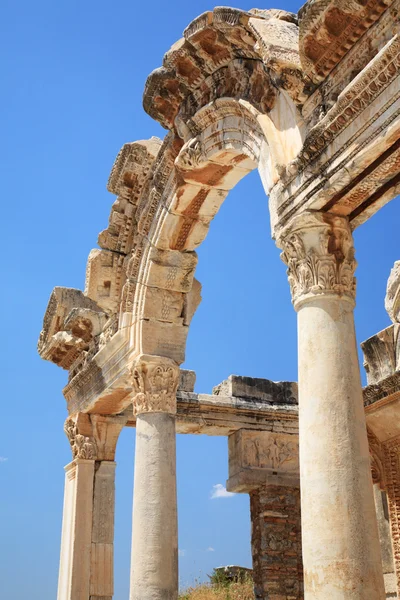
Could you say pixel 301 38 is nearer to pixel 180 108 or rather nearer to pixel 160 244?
pixel 180 108

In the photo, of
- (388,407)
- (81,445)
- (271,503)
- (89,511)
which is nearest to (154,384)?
(81,445)

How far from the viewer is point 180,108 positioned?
8344 mm

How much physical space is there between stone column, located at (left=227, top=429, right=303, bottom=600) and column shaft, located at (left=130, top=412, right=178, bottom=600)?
4.14 meters

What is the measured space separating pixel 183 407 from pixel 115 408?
60.2 inches

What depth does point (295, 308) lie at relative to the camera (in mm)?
5570

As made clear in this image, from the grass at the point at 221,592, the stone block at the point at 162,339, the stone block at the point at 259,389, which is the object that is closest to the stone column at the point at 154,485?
the stone block at the point at 162,339

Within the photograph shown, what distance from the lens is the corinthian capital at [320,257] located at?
5.41 m

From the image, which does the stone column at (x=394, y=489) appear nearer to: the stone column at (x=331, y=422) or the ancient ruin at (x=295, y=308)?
the ancient ruin at (x=295, y=308)

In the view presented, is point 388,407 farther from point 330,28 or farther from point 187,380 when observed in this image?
point 330,28

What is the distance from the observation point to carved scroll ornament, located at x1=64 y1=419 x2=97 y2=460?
35.3 feet

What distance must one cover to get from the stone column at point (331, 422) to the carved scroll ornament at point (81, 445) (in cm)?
604

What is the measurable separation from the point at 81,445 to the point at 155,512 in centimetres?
292

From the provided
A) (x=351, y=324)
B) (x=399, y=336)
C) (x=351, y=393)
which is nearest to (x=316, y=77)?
(x=351, y=324)

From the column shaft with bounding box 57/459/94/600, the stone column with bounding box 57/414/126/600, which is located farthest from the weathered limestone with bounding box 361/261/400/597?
the column shaft with bounding box 57/459/94/600
